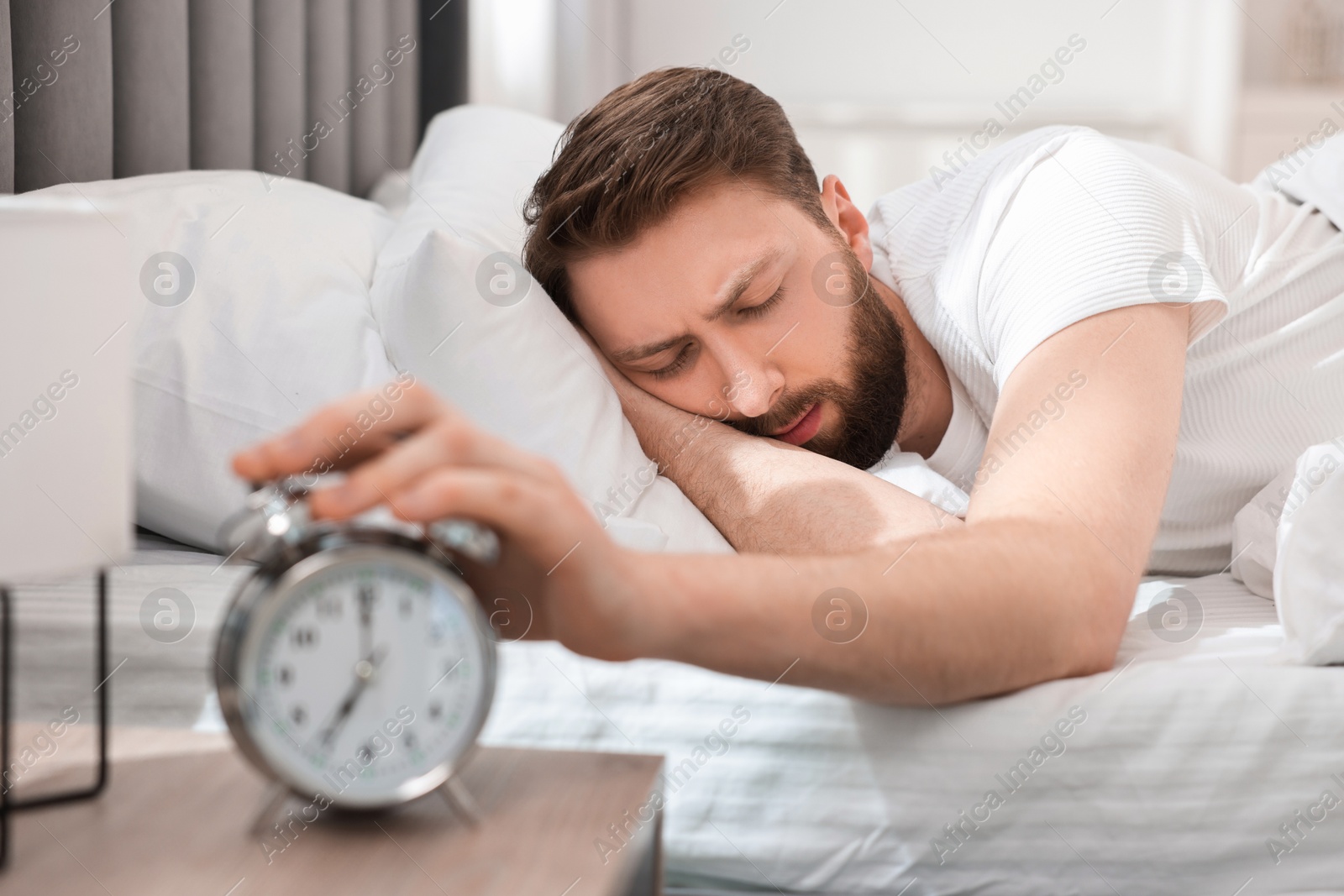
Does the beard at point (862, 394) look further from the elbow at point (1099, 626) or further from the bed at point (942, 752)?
the elbow at point (1099, 626)

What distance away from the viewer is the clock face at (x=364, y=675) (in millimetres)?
484

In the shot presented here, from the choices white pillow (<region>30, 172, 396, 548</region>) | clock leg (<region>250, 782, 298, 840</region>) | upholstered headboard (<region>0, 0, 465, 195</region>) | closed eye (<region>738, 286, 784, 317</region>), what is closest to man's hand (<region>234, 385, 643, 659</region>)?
clock leg (<region>250, 782, 298, 840</region>)

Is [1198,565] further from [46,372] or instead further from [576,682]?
[46,372]

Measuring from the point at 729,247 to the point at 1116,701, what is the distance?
2.01 ft

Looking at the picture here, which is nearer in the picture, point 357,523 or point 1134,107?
point 357,523

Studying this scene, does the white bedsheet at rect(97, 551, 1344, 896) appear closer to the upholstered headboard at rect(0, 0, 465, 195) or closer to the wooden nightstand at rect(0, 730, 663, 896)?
the wooden nightstand at rect(0, 730, 663, 896)

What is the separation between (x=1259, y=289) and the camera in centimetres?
119

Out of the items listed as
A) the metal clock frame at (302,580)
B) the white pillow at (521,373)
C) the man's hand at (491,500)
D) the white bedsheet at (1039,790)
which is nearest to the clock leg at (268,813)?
the metal clock frame at (302,580)

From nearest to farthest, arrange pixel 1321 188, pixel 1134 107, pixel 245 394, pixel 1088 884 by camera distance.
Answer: pixel 1088 884
pixel 245 394
pixel 1321 188
pixel 1134 107

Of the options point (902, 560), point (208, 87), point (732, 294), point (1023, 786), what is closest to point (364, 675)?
point (902, 560)

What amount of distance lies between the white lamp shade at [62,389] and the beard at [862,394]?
0.72 meters

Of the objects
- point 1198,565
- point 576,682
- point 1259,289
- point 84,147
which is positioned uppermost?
point 84,147

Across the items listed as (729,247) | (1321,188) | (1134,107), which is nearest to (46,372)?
(729,247)

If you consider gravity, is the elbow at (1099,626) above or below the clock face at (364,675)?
below
